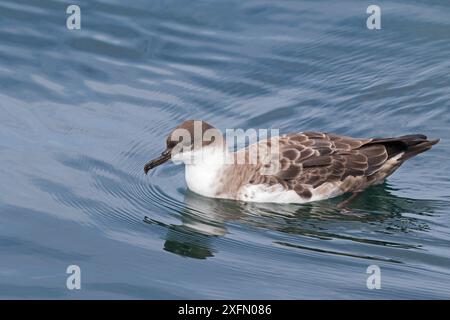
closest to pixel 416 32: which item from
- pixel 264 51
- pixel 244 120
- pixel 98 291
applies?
pixel 264 51

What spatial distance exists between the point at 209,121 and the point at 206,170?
6.79 ft

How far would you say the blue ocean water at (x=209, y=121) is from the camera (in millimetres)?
11125

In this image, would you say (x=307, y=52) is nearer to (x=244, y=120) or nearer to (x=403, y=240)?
(x=244, y=120)

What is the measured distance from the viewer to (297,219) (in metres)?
12.6

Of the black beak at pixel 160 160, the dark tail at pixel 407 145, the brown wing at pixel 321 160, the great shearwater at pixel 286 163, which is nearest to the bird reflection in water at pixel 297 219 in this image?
the great shearwater at pixel 286 163

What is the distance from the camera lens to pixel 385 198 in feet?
43.5

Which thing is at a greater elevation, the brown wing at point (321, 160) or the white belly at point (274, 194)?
the brown wing at point (321, 160)

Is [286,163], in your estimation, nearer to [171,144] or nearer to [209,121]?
[171,144]

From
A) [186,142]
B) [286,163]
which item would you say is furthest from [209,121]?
[286,163]

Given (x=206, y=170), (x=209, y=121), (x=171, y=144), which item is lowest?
(x=206, y=170)

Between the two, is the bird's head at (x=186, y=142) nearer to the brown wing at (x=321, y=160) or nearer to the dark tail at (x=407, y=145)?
the brown wing at (x=321, y=160)

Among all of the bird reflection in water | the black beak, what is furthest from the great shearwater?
the bird reflection in water

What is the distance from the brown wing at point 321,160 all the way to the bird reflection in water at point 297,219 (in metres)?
0.31

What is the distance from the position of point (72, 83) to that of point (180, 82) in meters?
1.56
